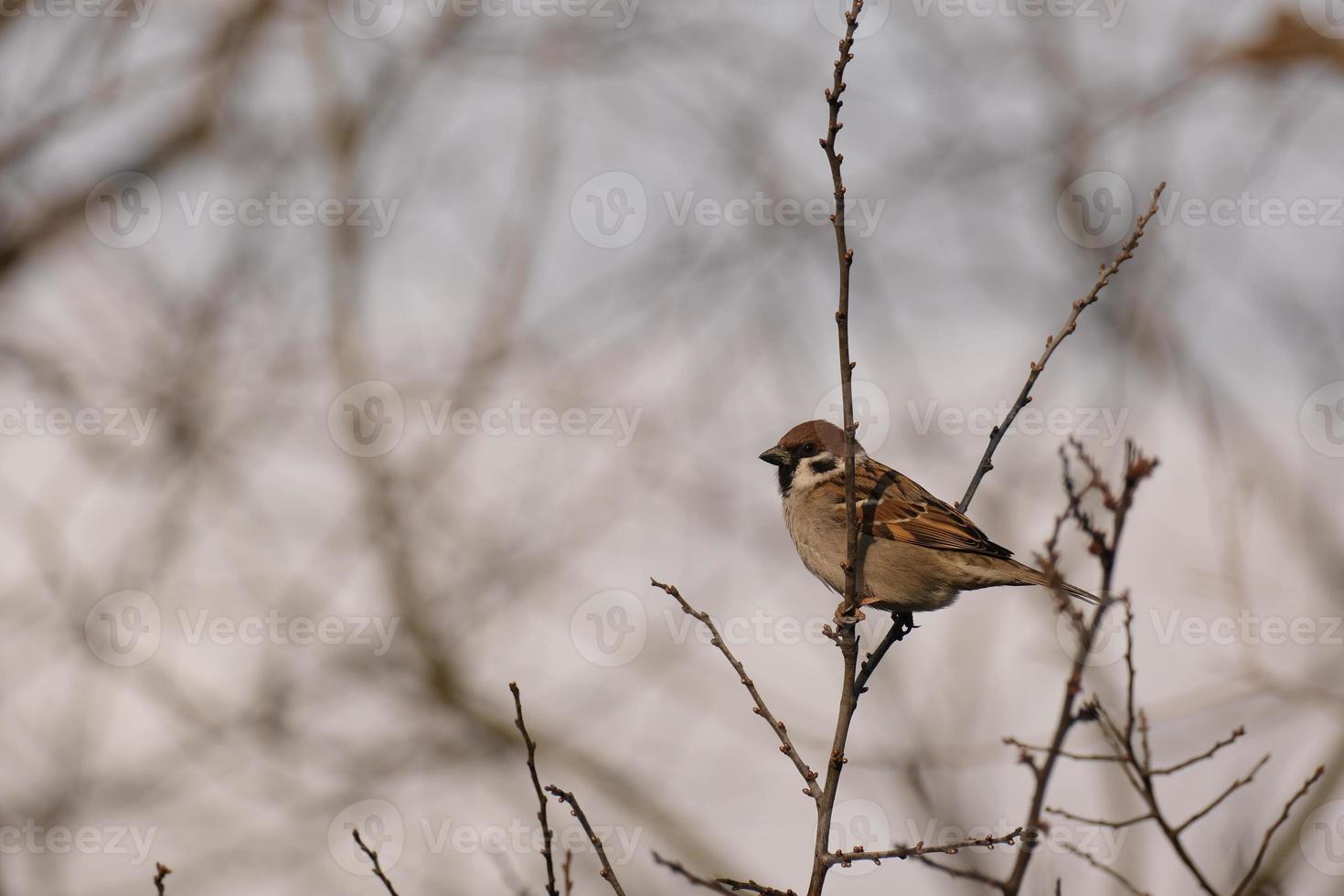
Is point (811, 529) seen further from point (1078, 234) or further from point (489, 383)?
point (489, 383)

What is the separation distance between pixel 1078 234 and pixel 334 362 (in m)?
4.84

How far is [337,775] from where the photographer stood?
8352 mm

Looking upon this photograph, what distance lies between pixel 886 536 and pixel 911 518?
15 cm

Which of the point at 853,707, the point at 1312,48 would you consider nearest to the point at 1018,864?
the point at 853,707

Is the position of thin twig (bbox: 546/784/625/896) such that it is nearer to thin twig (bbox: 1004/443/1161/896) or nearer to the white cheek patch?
thin twig (bbox: 1004/443/1161/896)

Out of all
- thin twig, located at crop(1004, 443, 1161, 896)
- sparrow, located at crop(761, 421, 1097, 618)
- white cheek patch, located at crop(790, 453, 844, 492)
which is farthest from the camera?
white cheek patch, located at crop(790, 453, 844, 492)

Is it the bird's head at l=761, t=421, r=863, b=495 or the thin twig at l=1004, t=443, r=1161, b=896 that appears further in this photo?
A: the bird's head at l=761, t=421, r=863, b=495

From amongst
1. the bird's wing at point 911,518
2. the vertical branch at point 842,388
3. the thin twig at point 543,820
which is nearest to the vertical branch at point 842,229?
the vertical branch at point 842,388

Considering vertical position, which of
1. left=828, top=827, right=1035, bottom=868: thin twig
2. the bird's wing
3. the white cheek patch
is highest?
the white cheek patch

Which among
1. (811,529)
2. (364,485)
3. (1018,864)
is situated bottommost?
(1018,864)

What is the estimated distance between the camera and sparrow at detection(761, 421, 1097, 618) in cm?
440

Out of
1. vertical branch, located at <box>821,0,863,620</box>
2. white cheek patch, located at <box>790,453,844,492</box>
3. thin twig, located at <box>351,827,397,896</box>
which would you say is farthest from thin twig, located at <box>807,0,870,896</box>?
white cheek patch, located at <box>790,453,844,492</box>

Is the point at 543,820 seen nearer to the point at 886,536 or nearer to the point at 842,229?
the point at 842,229

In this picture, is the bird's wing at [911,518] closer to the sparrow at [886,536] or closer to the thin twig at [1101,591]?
the sparrow at [886,536]
